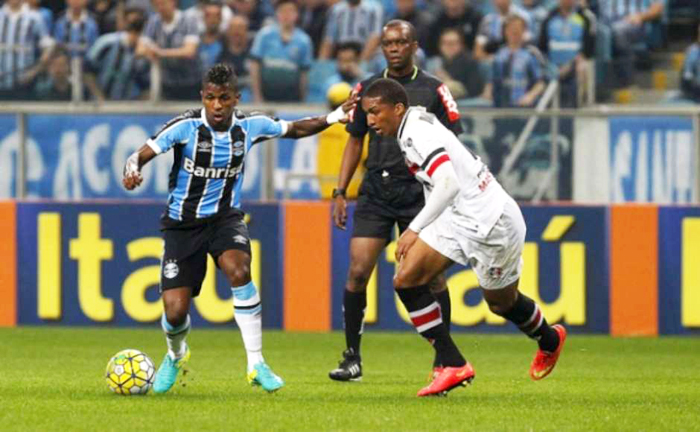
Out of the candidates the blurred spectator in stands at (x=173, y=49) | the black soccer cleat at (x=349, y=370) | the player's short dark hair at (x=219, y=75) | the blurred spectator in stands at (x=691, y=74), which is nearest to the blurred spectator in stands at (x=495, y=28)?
the blurred spectator in stands at (x=691, y=74)

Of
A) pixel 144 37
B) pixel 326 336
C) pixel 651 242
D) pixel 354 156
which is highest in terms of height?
pixel 144 37

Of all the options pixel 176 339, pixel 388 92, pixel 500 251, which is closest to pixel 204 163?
pixel 176 339

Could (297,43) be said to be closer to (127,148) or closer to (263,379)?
(127,148)

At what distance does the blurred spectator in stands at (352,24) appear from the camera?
18.0 metres

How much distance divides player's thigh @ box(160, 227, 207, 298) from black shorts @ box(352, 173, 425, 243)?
1383 millimetres

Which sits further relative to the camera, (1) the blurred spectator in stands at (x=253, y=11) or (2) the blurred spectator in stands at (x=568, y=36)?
(1) the blurred spectator in stands at (x=253, y=11)

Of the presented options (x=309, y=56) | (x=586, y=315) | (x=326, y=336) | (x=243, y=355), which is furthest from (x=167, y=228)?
(x=309, y=56)

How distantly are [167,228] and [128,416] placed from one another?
1801 millimetres

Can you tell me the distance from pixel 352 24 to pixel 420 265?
9.74 metres

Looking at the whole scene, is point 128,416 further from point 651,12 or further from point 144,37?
point 651,12

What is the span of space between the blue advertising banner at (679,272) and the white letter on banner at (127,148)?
5137 mm

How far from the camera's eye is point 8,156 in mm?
15172

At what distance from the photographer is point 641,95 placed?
18.1 meters

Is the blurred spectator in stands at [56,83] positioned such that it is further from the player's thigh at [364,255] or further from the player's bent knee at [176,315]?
the player's bent knee at [176,315]
